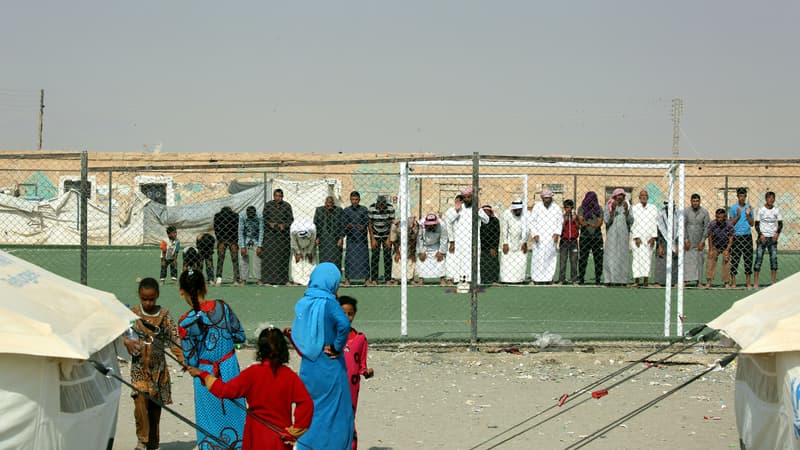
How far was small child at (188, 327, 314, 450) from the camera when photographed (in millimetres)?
4859

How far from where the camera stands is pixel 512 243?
1670 centimetres

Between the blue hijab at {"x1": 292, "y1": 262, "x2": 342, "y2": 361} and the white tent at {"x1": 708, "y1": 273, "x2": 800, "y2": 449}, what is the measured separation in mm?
2196

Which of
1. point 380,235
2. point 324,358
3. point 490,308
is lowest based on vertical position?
point 490,308

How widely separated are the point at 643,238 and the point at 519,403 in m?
8.51

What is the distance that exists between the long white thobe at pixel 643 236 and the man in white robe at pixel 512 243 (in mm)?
1855

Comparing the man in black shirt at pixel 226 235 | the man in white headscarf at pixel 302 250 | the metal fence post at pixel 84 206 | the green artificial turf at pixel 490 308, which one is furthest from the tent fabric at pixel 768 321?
the man in black shirt at pixel 226 235

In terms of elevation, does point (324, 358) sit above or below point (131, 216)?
below

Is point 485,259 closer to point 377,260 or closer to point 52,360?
point 377,260

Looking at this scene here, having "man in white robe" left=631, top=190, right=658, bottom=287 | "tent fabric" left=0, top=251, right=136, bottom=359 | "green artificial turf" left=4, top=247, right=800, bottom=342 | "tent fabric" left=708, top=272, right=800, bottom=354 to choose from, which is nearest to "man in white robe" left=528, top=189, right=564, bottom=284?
"green artificial turf" left=4, top=247, right=800, bottom=342

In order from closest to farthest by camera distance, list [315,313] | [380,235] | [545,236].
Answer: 1. [315,313]
2. [380,235]
3. [545,236]

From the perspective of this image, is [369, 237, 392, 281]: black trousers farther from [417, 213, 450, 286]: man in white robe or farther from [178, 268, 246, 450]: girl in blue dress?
[178, 268, 246, 450]: girl in blue dress

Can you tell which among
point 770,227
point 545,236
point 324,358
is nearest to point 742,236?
point 770,227

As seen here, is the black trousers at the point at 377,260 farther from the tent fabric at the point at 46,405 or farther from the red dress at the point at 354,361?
the tent fabric at the point at 46,405

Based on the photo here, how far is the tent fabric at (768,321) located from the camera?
4496 millimetres
